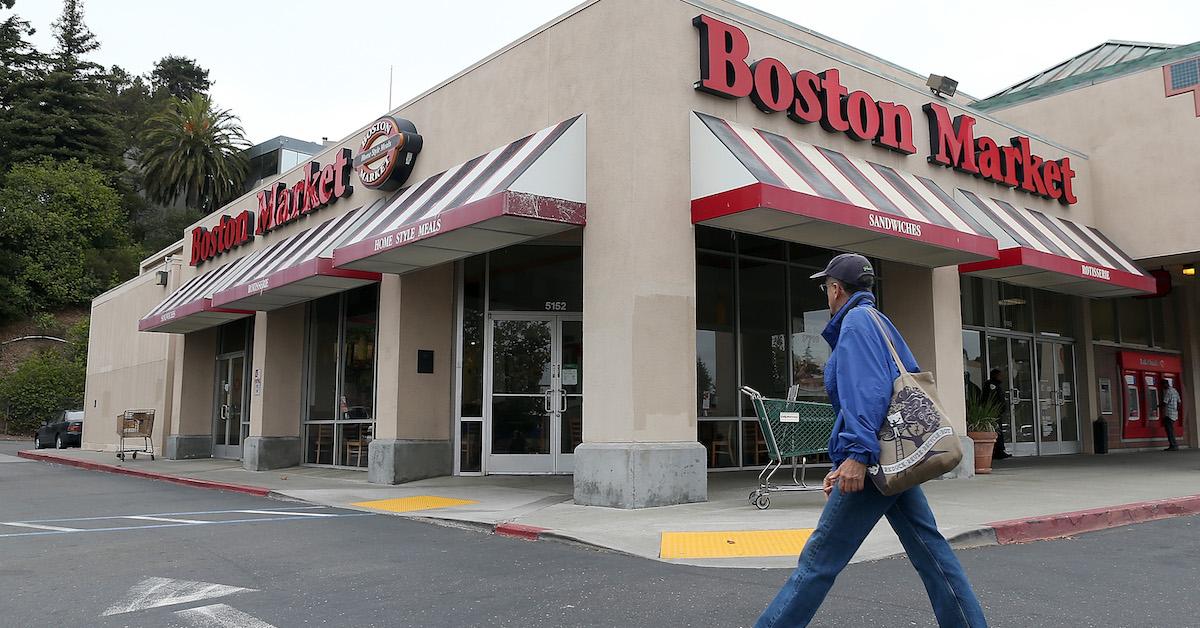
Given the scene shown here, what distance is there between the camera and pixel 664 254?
10273mm

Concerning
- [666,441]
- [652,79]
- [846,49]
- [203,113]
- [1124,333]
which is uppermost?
[203,113]

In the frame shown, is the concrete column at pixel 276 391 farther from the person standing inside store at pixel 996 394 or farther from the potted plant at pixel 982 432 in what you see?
the person standing inside store at pixel 996 394

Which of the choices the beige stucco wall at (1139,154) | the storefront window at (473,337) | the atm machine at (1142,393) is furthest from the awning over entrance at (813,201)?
the atm machine at (1142,393)

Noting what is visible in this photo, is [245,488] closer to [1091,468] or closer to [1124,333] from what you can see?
[1091,468]

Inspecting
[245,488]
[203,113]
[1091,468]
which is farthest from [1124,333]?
[203,113]

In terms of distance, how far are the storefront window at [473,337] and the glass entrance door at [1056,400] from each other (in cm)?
1194

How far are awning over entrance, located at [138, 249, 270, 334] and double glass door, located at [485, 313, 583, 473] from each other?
21.4 ft

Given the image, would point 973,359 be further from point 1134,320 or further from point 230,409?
point 230,409

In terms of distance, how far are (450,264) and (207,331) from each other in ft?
36.6

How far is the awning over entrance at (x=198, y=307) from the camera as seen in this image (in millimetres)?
17953

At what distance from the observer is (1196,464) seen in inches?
601

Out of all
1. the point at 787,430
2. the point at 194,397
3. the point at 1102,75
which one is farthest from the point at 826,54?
the point at 194,397

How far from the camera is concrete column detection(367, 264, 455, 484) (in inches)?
527

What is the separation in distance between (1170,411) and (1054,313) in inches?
175
